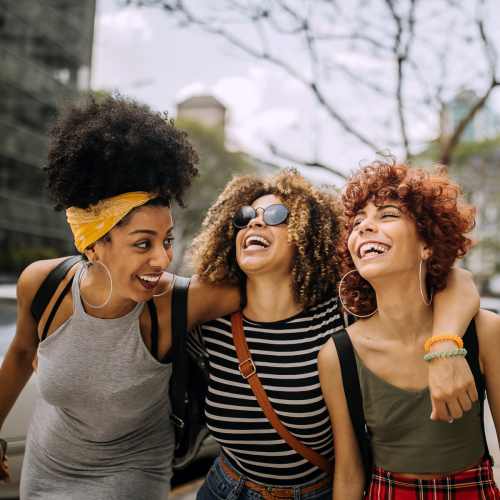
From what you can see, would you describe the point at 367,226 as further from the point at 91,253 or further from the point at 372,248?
the point at 91,253

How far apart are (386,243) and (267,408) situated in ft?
3.02

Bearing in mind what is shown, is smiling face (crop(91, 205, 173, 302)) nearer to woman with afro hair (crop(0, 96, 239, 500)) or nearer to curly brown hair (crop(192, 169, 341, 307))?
woman with afro hair (crop(0, 96, 239, 500))

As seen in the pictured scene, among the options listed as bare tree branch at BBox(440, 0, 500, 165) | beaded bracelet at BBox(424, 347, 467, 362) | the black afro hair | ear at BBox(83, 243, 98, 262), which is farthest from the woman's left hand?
bare tree branch at BBox(440, 0, 500, 165)

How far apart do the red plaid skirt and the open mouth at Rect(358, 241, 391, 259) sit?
0.90m

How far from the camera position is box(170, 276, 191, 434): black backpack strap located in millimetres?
2514

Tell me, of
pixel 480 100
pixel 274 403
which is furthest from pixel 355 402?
pixel 480 100

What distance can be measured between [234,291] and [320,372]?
A: 0.67 meters

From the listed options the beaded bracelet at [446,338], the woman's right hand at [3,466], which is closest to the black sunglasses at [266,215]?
the beaded bracelet at [446,338]

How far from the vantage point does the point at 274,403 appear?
2432mm

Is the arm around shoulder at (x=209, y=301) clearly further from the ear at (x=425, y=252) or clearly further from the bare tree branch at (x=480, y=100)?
the bare tree branch at (x=480, y=100)

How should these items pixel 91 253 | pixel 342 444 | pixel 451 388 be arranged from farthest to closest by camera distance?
1. pixel 91 253
2. pixel 342 444
3. pixel 451 388

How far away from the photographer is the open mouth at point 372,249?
2.25 m

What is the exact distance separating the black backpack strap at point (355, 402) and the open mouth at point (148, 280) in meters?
0.89

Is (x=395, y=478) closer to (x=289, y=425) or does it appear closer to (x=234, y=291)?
(x=289, y=425)
